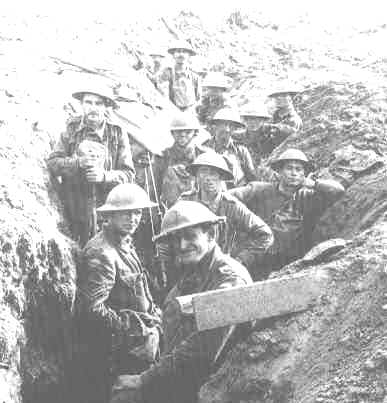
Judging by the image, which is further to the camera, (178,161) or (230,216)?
(178,161)

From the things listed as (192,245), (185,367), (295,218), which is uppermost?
(192,245)

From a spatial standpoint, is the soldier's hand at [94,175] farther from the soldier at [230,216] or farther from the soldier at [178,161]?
the soldier at [178,161]

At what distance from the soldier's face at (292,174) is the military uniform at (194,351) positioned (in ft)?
8.38

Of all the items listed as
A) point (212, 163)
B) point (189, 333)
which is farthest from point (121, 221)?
point (212, 163)

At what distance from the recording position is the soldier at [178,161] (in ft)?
23.5

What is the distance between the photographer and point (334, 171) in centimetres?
718

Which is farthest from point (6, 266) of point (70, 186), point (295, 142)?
point (295, 142)

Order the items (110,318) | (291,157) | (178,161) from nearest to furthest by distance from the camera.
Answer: (110,318) < (291,157) < (178,161)

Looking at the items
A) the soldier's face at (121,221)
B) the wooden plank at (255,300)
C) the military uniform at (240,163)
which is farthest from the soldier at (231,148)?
the wooden plank at (255,300)

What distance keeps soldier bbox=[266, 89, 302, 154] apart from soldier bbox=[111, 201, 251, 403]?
183 inches

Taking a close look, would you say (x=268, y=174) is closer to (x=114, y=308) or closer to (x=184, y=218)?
(x=114, y=308)

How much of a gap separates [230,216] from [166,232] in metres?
1.98

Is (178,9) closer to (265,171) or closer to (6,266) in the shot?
(265,171)

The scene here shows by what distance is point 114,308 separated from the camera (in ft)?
16.1
